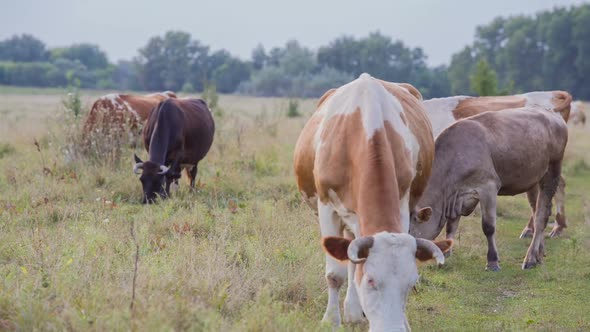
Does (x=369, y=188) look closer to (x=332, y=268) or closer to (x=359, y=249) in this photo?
(x=359, y=249)

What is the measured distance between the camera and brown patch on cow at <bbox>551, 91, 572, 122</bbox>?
10828mm

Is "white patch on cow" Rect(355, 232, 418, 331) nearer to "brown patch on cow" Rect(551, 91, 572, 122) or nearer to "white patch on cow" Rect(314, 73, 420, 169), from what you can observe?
"white patch on cow" Rect(314, 73, 420, 169)

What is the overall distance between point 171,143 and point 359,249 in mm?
7304

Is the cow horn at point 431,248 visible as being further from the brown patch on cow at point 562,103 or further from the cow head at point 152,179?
the brown patch on cow at point 562,103

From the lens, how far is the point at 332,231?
545 centimetres

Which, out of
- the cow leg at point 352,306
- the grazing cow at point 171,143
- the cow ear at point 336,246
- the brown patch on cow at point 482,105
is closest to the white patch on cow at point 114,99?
the grazing cow at point 171,143

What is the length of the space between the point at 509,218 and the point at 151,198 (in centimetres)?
542

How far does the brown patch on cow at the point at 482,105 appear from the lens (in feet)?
36.1

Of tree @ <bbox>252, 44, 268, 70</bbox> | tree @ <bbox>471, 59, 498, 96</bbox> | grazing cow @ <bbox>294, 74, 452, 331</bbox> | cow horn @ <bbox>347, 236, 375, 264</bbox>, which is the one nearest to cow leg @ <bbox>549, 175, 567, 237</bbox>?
grazing cow @ <bbox>294, 74, 452, 331</bbox>

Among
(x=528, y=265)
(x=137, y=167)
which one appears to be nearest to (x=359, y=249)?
(x=528, y=265)

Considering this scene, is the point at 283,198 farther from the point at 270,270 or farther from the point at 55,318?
the point at 55,318

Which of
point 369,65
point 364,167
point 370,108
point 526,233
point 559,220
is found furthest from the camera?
point 369,65

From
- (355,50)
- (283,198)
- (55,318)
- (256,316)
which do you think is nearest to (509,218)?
(283,198)

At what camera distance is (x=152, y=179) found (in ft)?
33.4
